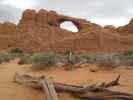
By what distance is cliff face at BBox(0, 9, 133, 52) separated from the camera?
5847cm

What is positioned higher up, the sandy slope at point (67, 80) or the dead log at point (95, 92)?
the dead log at point (95, 92)

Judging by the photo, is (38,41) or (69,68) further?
(38,41)

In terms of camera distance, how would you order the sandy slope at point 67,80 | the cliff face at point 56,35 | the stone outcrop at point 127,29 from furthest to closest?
the stone outcrop at point 127,29
the cliff face at point 56,35
the sandy slope at point 67,80

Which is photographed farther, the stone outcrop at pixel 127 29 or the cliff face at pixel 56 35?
the stone outcrop at pixel 127 29

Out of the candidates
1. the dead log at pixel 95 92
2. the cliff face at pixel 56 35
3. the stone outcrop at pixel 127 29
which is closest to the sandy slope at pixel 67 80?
the dead log at pixel 95 92

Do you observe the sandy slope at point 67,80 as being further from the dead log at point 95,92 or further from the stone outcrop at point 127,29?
the stone outcrop at point 127,29

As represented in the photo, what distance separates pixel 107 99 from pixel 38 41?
5501 cm

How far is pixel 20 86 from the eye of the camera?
11680 millimetres

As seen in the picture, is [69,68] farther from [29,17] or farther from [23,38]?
[29,17]

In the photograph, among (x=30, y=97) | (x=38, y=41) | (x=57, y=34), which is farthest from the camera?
(x=57, y=34)

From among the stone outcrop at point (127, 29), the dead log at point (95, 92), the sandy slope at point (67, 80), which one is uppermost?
the stone outcrop at point (127, 29)

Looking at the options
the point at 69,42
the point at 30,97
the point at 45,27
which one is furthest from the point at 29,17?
the point at 30,97

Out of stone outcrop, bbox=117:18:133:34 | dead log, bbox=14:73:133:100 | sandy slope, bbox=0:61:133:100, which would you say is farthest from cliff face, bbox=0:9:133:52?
dead log, bbox=14:73:133:100

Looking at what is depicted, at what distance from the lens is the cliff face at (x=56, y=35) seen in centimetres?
5847
